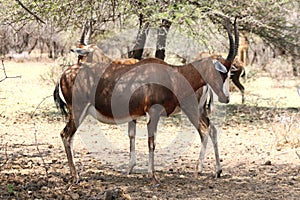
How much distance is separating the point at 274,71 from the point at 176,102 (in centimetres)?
1861

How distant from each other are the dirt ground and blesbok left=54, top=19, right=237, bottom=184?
17.9 inches

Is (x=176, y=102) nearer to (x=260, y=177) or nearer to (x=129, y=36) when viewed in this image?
(x=260, y=177)

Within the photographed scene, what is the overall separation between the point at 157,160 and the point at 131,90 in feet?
5.92

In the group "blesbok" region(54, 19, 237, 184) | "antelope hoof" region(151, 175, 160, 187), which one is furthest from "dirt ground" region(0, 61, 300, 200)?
"blesbok" region(54, 19, 237, 184)

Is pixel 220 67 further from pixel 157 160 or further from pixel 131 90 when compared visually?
pixel 157 160

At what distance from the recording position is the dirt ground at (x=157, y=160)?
5988 millimetres

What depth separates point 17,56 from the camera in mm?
40406

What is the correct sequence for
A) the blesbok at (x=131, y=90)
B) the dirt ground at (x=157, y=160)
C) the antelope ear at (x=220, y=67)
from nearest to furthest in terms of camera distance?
the dirt ground at (x=157, y=160) < the blesbok at (x=131, y=90) < the antelope ear at (x=220, y=67)

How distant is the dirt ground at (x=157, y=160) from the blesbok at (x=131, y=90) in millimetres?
454

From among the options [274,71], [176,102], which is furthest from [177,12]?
[274,71]

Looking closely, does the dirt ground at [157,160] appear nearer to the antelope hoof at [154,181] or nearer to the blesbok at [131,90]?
the antelope hoof at [154,181]

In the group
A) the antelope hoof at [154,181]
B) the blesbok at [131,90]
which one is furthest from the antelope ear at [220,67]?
the antelope hoof at [154,181]

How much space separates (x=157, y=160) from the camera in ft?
26.5

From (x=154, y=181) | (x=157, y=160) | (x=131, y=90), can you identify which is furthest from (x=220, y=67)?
(x=157, y=160)
